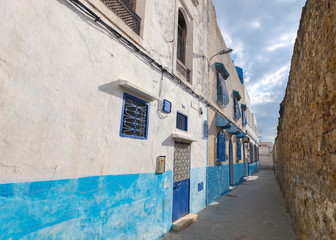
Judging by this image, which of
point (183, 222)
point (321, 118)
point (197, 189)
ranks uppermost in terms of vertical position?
point (321, 118)

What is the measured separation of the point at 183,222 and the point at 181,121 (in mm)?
2739

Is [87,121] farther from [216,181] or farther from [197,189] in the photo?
[216,181]

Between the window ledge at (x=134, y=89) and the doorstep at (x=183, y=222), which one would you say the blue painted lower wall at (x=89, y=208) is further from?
the window ledge at (x=134, y=89)

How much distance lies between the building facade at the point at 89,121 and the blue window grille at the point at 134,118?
0.02 m

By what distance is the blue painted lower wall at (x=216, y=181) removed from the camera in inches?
289

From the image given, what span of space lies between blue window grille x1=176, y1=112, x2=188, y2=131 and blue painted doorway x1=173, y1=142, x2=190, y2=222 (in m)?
0.50

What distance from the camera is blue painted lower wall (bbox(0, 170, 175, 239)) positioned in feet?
6.58

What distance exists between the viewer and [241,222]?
18.0 ft

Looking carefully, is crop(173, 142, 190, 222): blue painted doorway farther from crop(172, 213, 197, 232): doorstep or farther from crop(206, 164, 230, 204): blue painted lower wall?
crop(206, 164, 230, 204): blue painted lower wall

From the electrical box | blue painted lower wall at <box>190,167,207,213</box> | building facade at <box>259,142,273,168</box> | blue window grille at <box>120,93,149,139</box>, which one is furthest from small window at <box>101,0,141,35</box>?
building facade at <box>259,142,273,168</box>

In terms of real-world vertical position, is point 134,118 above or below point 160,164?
above

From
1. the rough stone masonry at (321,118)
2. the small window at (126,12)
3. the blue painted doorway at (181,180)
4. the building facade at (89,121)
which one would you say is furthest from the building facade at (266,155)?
the small window at (126,12)

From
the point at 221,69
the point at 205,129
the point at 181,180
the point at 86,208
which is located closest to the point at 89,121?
the point at 86,208

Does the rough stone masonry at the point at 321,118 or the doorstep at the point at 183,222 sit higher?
the rough stone masonry at the point at 321,118
